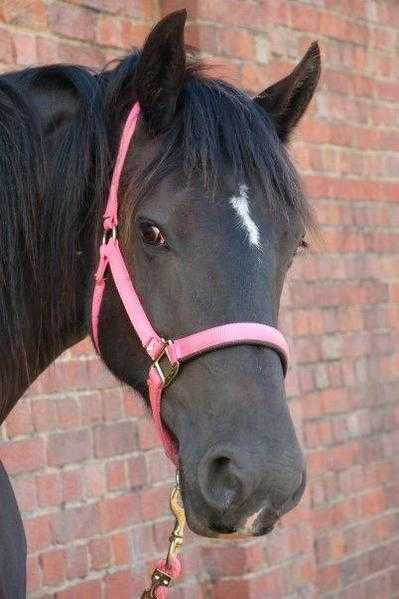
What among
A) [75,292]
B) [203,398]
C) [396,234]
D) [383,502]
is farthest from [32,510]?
[396,234]

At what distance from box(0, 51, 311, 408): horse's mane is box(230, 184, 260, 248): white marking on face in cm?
5

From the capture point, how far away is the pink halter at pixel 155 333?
2006 millimetres

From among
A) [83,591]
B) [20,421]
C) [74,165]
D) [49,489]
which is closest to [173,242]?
[74,165]

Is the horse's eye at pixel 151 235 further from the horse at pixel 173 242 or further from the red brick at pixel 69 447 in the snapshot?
the red brick at pixel 69 447

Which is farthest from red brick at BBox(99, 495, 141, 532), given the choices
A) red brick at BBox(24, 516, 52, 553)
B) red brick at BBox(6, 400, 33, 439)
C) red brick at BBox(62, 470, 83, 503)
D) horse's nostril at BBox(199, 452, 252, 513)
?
horse's nostril at BBox(199, 452, 252, 513)

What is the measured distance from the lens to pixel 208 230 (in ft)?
6.81

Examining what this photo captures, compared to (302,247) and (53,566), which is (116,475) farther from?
(302,247)

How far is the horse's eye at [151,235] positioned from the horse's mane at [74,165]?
0.25 feet

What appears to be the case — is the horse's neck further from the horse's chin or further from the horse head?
the horse's chin

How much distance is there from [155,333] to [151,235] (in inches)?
7.6

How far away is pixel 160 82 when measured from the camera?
7.33 ft

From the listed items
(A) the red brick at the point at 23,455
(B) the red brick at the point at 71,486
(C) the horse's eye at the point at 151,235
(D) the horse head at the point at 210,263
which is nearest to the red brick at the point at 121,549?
(B) the red brick at the point at 71,486

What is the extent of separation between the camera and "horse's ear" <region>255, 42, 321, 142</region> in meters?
2.43

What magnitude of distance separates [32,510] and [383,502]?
6.74 ft
